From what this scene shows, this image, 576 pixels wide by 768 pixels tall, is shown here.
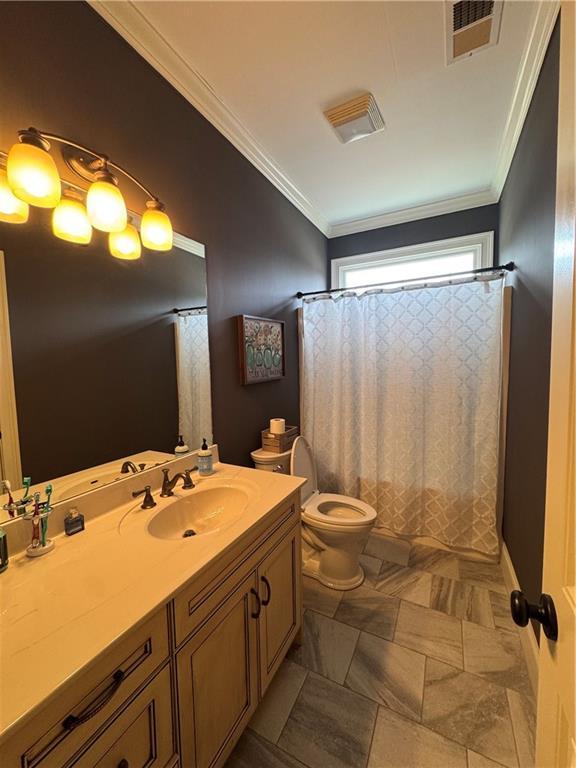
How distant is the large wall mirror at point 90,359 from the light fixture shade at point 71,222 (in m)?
0.03

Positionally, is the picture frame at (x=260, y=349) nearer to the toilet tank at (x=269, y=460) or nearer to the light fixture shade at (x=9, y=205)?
the toilet tank at (x=269, y=460)

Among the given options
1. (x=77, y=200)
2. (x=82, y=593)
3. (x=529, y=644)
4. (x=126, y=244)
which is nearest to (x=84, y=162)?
(x=77, y=200)

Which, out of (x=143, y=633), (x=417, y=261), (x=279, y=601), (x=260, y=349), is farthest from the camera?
(x=417, y=261)

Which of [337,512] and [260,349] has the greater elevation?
[260,349]

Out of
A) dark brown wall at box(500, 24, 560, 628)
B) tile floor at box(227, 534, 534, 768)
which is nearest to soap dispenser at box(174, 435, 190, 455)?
tile floor at box(227, 534, 534, 768)

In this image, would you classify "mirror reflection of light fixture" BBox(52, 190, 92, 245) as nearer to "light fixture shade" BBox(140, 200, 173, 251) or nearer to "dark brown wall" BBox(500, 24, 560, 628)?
"light fixture shade" BBox(140, 200, 173, 251)

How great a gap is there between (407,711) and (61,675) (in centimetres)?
133

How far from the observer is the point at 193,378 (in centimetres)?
154

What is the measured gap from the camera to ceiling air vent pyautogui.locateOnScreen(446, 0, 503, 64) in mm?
1164

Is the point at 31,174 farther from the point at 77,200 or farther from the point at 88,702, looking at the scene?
the point at 88,702

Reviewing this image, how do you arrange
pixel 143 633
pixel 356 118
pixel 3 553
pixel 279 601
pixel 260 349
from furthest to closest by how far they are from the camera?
pixel 260 349
pixel 356 118
pixel 279 601
pixel 3 553
pixel 143 633

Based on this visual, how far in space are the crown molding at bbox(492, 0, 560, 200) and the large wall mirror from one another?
1.67 meters

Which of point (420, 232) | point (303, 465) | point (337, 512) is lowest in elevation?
point (337, 512)

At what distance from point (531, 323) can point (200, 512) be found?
5.84 ft
